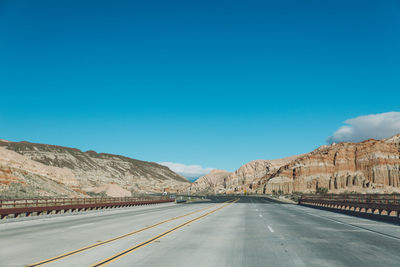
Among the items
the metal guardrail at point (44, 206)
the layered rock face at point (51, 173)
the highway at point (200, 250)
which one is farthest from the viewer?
the layered rock face at point (51, 173)

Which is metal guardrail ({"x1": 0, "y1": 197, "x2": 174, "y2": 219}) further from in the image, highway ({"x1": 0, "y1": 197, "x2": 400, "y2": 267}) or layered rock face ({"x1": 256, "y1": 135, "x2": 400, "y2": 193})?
layered rock face ({"x1": 256, "y1": 135, "x2": 400, "y2": 193})

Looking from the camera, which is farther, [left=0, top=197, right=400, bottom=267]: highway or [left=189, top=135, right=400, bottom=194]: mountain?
[left=189, top=135, right=400, bottom=194]: mountain

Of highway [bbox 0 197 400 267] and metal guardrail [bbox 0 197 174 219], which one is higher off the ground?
highway [bbox 0 197 400 267]

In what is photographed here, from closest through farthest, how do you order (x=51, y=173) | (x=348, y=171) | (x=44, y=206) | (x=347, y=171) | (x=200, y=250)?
(x=200, y=250), (x=44, y=206), (x=51, y=173), (x=348, y=171), (x=347, y=171)

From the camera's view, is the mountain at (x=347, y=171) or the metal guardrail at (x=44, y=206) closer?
the metal guardrail at (x=44, y=206)

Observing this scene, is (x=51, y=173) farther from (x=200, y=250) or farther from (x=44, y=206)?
(x=200, y=250)

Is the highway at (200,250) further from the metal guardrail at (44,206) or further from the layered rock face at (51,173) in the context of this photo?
the layered rock face at (51,173)

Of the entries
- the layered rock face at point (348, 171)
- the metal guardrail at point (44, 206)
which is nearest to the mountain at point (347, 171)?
the layered rock face at point (348, 171)

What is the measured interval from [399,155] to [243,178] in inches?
3574

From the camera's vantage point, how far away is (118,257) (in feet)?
27.9

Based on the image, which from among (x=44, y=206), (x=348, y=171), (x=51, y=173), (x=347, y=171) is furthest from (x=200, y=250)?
(x=347, y=171)

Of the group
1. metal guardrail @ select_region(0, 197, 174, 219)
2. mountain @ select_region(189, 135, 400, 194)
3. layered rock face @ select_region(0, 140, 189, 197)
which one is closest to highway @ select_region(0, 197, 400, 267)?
metal guardrail @ select_region(0, 197, 174, 219)

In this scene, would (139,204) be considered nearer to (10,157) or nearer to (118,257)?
(10,157)

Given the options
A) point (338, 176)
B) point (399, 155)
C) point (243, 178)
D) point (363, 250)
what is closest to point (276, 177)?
point (338, 176)
